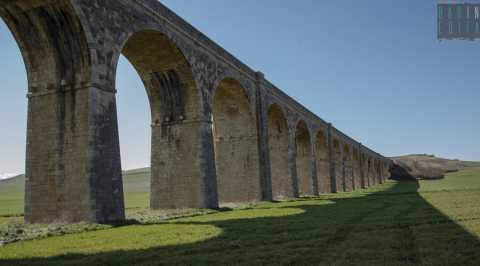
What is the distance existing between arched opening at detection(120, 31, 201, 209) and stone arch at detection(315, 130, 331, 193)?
23.7 metres

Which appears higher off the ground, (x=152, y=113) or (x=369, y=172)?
(x=152, y=113)

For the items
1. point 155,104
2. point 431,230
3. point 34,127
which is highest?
point 155,104

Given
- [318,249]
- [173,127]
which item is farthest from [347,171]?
[318,249]

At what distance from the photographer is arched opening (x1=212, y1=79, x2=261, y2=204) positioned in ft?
78.6

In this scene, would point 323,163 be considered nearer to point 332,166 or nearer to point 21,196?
point 332,166

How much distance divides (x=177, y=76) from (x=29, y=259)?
12053 millimetres

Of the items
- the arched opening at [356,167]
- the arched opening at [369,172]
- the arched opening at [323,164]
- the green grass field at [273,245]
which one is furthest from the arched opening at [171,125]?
the arched opening at [369,172]

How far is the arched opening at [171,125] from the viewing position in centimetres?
1698

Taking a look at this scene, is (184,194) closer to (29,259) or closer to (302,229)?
(302,229)

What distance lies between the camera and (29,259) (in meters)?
6.06

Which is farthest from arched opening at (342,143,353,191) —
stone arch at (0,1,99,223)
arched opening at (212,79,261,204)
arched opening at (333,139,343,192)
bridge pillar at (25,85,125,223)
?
stone arch at (0,1,99,223)

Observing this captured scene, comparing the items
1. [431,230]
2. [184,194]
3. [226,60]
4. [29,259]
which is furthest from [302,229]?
[226,60]

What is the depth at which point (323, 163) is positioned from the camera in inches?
1603

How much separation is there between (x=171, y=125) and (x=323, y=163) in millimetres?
25660
